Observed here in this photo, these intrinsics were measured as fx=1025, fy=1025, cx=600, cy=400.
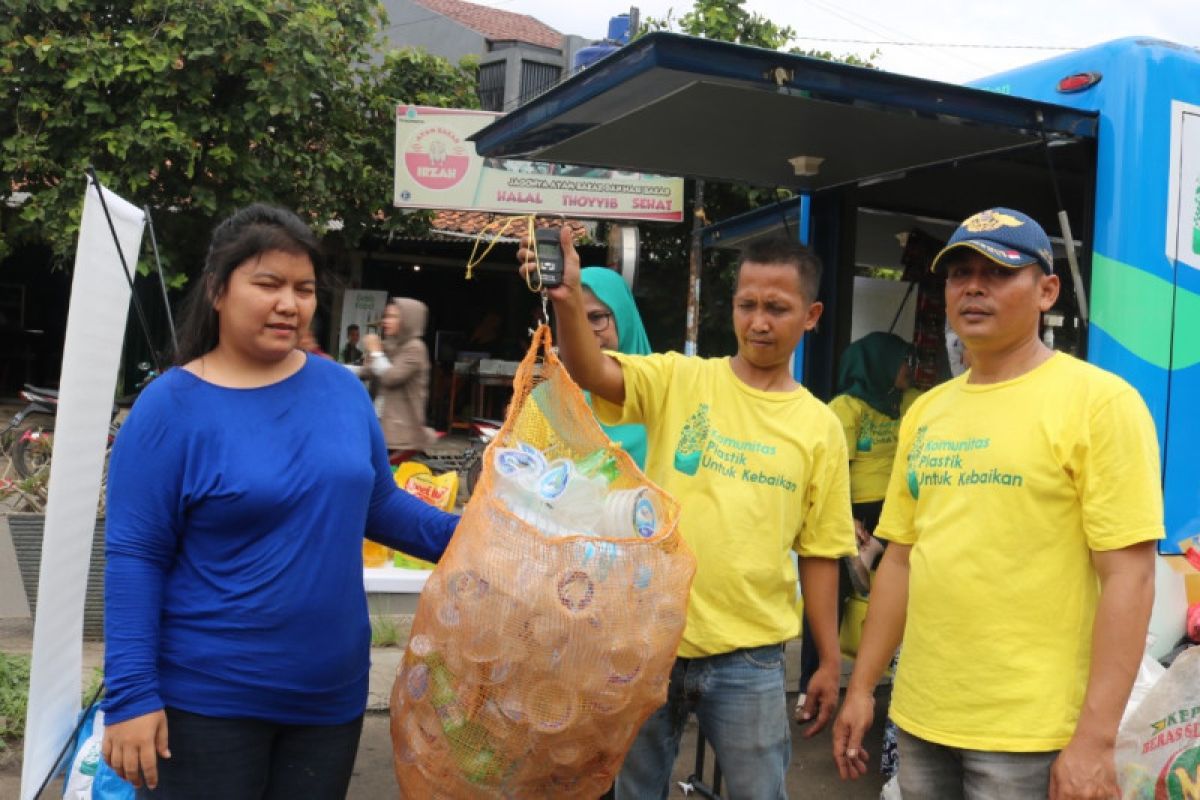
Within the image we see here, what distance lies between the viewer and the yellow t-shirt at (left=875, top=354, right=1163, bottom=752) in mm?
1867

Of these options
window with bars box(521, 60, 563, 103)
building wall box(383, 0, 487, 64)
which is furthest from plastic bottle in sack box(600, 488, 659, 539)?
building wall box(383, 0, 487, 64)

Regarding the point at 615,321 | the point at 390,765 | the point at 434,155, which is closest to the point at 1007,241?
the point at 615,321

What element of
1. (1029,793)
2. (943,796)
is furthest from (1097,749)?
(943,796)

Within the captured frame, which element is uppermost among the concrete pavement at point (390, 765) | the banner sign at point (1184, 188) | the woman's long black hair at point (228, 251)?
the banner sign at point (1184, 188)

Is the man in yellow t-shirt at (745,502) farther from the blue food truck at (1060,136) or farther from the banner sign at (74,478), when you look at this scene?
the banner sign at (74,478)

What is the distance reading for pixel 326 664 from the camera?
1.98 metres

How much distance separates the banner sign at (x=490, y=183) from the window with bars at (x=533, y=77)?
2094 millimetres

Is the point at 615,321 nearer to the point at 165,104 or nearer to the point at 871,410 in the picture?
the point at 871,410

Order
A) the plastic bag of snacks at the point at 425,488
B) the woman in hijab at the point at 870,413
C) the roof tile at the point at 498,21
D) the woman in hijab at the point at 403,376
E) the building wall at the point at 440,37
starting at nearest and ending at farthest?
the woman in hijab at the point at 870,413
the plastic bag of snacks at the point at 425,488
the woman in hijab at the point at 403,376
the building wall at the point at 440,37
the roof tile at the point at 498,21

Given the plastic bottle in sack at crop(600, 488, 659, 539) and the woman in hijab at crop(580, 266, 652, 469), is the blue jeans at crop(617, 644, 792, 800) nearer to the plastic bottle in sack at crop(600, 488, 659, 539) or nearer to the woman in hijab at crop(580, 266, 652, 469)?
the plastic bottle in sack at crop(600, 488, 659, 539)

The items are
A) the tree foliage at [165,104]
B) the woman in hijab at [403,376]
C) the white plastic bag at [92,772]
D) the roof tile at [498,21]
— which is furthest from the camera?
the roof tile at [498,21]

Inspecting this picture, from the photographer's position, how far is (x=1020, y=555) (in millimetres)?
1948

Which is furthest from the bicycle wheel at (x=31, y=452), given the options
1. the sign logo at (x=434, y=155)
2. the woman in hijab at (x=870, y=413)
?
the woman in hijab at (x=870, y=413)

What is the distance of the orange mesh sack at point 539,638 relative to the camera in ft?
6.41
